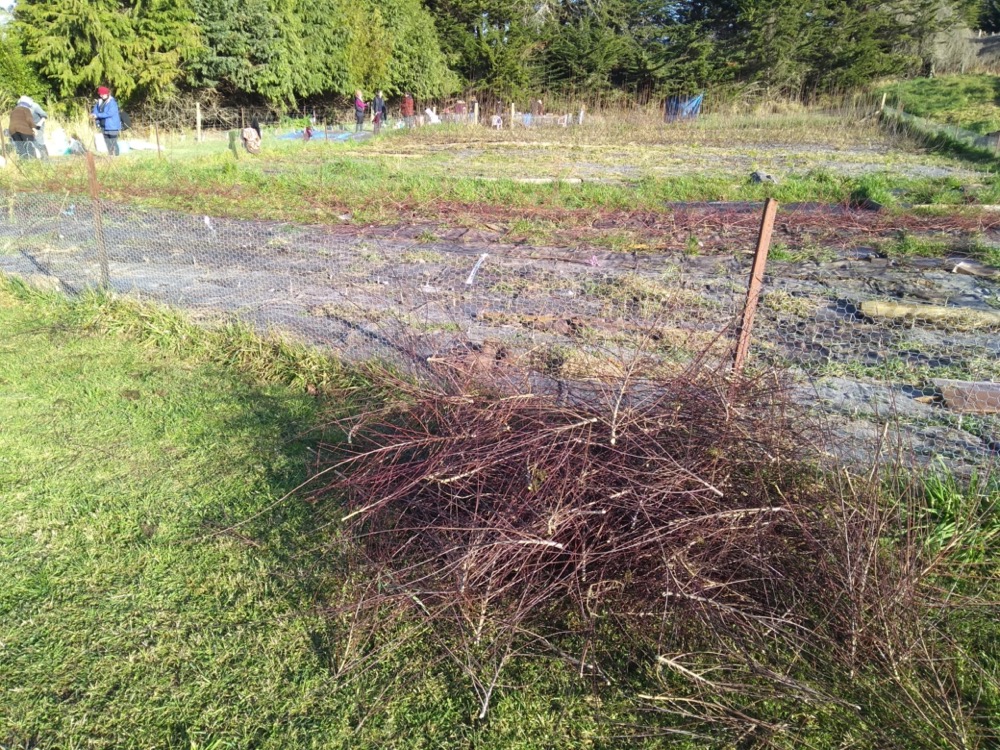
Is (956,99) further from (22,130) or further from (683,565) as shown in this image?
(683,565)

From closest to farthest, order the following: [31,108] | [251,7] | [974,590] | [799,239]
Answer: [974,590] < [799,239] < [31,108] < [251,7]

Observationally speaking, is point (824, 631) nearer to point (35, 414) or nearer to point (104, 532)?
point (104, 532)

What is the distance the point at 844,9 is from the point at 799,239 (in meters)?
38.8

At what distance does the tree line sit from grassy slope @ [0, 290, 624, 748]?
79.5 feet

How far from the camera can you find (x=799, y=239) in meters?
9.48

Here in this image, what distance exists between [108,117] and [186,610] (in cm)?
1869

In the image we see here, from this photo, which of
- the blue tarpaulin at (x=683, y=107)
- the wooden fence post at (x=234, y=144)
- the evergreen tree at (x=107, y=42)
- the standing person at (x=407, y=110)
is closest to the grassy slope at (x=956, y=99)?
the blue tarpaulin at (x=683, y=107)

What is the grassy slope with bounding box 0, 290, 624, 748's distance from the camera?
2.37 m

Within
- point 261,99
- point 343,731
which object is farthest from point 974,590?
point 261,99

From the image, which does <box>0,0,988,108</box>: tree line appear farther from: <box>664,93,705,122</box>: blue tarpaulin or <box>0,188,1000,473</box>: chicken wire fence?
<box>0,188,1000,473</box>: chicken wire fence

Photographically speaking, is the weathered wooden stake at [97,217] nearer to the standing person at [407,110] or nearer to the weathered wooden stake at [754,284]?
the weathered wooden stake at [754,284]

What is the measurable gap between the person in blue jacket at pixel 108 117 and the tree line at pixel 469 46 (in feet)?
22.0

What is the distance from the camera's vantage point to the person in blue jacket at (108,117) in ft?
57.2

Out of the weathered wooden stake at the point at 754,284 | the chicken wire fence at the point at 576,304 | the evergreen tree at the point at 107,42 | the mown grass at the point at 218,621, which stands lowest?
the mown grass at the point at 218,621
